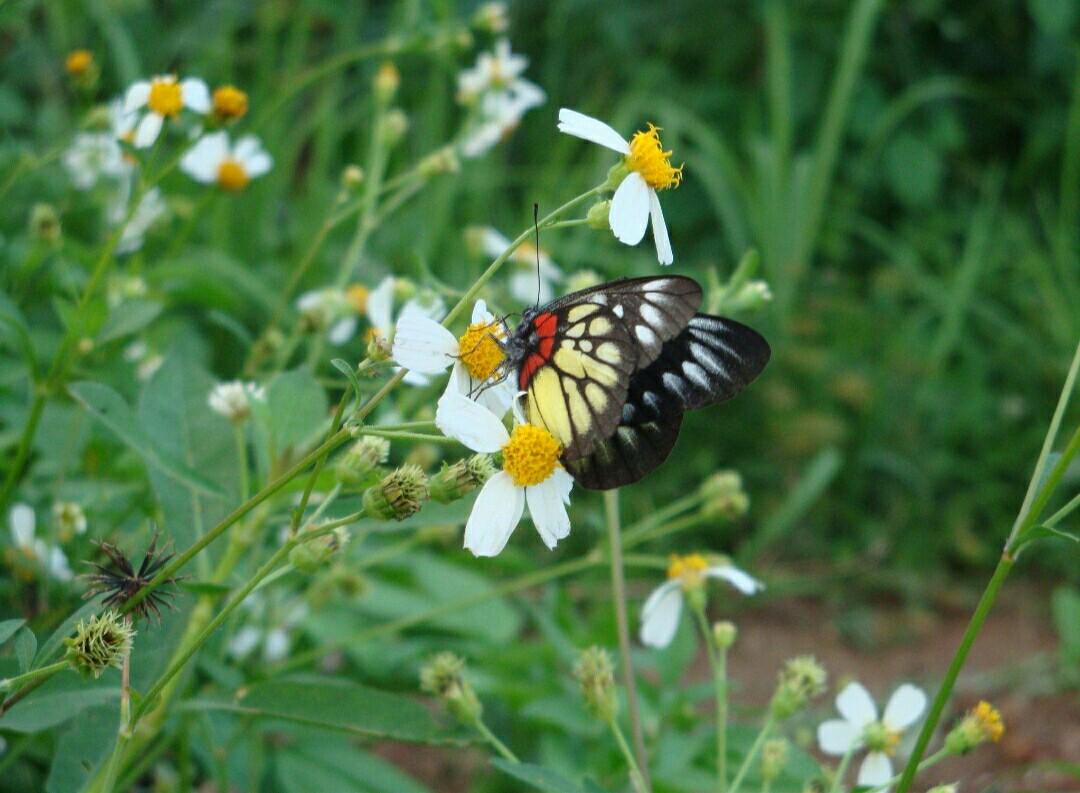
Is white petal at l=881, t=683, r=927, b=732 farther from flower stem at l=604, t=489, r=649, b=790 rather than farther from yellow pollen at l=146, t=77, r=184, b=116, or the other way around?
yellow pollen at l=146, t=77, r=184, b=116

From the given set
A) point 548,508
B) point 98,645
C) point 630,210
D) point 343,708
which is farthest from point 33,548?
point 630,210

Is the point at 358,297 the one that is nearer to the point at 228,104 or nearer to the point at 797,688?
the point at 228,104

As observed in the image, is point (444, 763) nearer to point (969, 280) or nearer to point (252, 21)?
point (969, 280)

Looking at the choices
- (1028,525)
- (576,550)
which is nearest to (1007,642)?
(576,550)

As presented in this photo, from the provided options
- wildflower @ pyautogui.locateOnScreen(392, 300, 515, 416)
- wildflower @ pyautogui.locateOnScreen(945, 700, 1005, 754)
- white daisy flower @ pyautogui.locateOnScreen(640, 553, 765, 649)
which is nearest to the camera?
wildflower @ pyautogui.locateOnScreen(392, 300, 515, 416)

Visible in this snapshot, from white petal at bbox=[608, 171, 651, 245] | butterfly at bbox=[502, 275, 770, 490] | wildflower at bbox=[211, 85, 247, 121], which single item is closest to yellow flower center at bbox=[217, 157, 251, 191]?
wildflower at bbox=[211, 85, 247, 121]

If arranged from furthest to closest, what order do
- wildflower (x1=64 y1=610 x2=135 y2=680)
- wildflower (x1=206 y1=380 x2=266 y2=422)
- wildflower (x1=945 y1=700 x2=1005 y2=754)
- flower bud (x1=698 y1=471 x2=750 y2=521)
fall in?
flower bud (x1=698 y1=471 x2=750 y2=521) < wildflower (x1=206 y1=380 x2=266 y2=422) < wildflower (x1=945 y1=700 x2=1005 y2=754) < wildflower (x1=64 y1=610 x2=135 y2=680)
